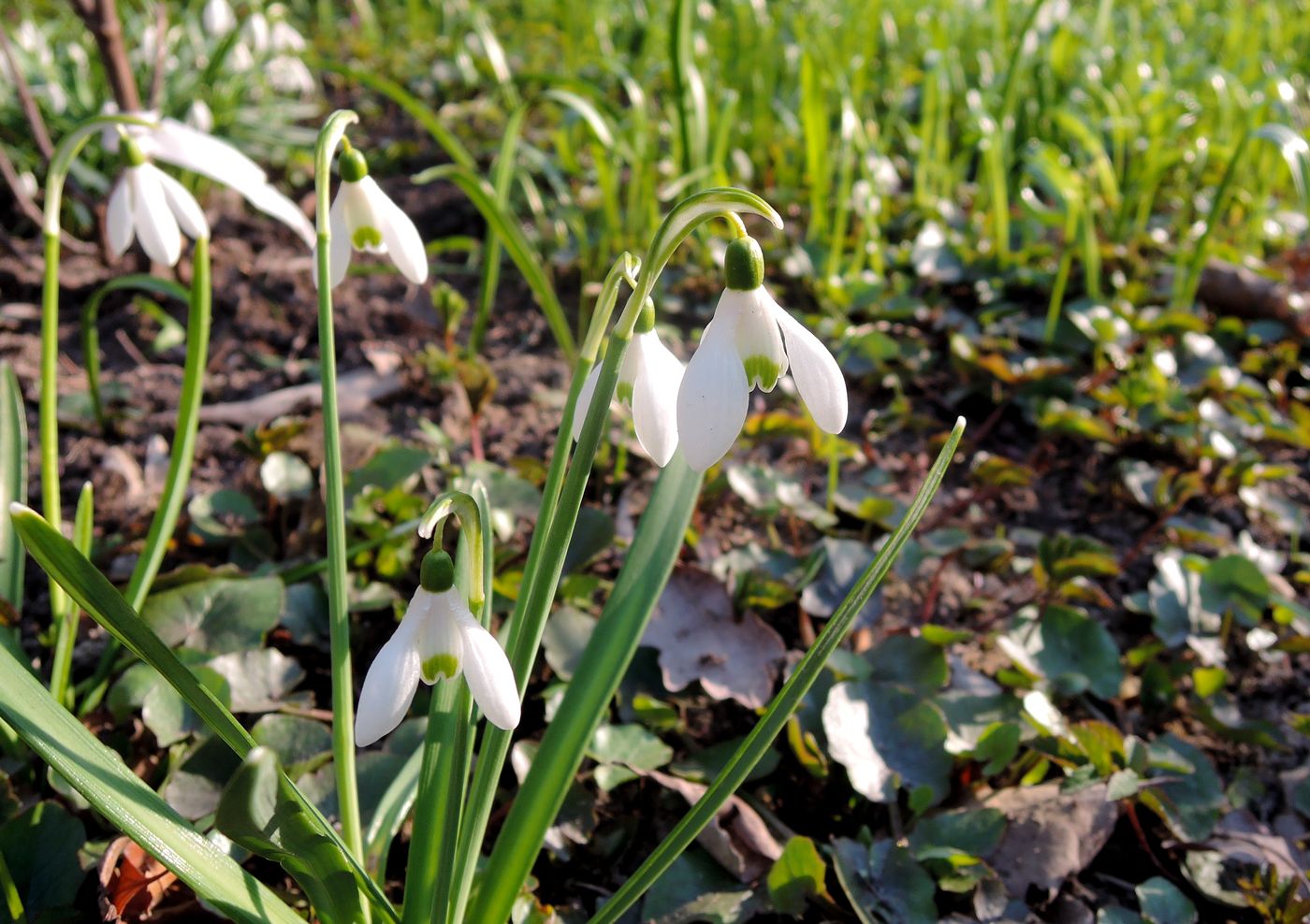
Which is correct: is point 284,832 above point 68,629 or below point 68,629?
above

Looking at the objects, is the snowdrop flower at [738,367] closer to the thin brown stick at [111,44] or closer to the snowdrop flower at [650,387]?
the snowdrop flower at [650,387]

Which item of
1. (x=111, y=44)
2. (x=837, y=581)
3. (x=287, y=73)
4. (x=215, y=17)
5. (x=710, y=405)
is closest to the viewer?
(x=710, y=405)

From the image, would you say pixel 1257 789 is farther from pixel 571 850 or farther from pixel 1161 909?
pixel 571 850

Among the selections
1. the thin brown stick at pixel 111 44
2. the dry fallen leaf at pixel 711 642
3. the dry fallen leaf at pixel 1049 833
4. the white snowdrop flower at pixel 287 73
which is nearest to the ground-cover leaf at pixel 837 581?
the dry fallen leaf at pixel 711 642

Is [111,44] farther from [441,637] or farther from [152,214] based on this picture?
[441,637]

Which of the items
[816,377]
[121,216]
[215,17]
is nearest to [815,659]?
[816,377]

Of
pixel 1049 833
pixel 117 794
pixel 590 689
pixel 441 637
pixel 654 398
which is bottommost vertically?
pixel 1049 833

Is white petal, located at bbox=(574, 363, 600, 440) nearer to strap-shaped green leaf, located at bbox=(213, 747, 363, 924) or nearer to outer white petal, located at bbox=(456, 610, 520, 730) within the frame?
outer white petal, located at bbox=(456, 610, 520, 730)
